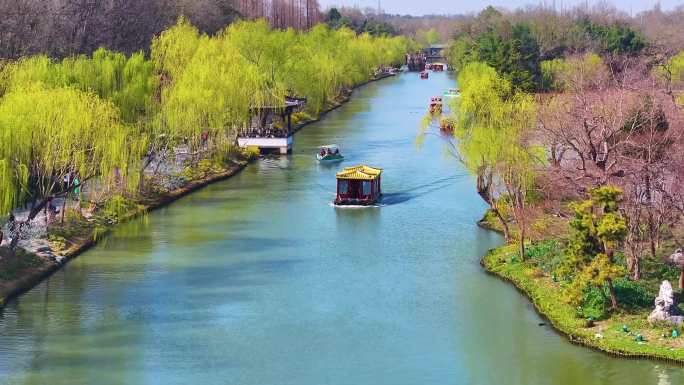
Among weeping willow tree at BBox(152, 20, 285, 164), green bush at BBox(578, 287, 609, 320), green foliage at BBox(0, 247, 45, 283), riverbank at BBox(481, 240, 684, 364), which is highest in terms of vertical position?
weeping willow tree at BBox(152, 20, 285, 164)

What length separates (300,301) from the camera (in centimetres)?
2692

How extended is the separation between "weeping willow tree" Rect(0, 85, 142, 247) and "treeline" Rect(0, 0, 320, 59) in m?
19.3

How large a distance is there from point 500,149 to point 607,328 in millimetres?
10309

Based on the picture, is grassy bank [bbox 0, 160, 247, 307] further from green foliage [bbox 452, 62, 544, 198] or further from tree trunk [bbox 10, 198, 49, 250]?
green foliage [bbox 452, 62, 544, 198]

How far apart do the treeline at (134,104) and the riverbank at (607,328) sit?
44.5ft

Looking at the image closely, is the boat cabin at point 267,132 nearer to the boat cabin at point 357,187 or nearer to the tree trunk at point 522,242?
the boat cabin at point 357,187

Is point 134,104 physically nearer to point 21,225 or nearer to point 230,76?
point 230,76

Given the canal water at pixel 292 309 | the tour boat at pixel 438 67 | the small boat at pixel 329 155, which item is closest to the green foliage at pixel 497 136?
the canal water at pixel 292 309

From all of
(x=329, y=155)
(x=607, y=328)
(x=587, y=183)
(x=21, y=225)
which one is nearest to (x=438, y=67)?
(x=329, y=155)

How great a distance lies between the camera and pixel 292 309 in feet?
86.0

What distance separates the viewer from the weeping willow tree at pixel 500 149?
3136 centimetres

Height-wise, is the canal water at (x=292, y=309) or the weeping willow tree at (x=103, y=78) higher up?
the weeping willow tree at (x=103, y=78)

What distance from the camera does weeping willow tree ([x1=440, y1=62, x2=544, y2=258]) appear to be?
31359 mm

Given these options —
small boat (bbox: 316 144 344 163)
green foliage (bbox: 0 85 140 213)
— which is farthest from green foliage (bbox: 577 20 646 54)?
green foliage (bbox: 0 85 140 213)
